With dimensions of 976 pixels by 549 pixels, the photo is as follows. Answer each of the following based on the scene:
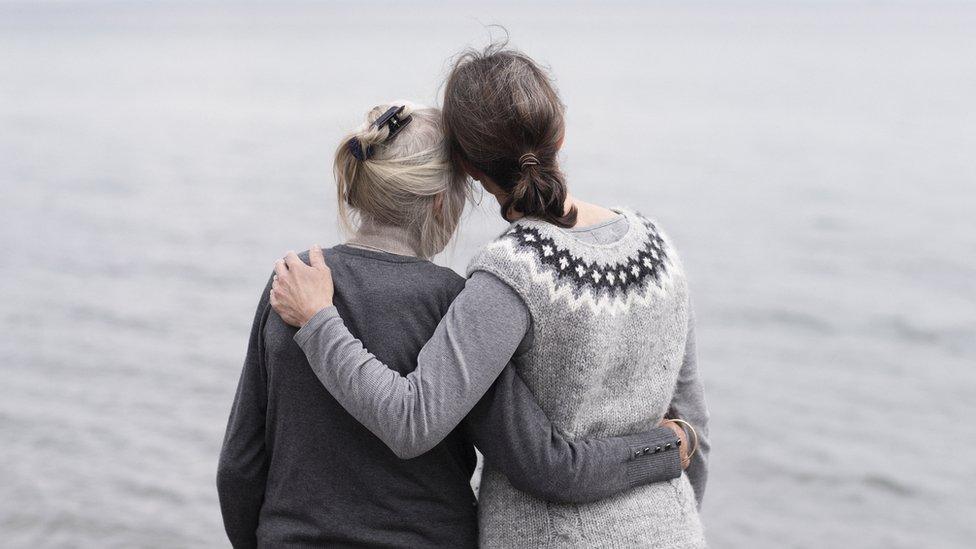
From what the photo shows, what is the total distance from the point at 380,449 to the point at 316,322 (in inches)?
9.6

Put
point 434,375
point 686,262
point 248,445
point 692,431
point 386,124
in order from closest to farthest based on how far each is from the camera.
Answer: point 434,375
point 386,124
point 248,445
point 692,431
point 686,262

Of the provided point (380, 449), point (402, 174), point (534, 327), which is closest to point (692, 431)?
point (534, 327)

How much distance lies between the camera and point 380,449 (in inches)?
72.4

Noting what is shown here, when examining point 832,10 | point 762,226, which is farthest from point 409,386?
A: point 832,10

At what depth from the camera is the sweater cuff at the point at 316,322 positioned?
174 cm

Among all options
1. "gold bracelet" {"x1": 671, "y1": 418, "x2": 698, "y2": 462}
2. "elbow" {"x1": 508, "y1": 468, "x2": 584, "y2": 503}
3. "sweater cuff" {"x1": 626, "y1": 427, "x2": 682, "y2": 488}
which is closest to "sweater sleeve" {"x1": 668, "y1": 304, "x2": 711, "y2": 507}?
"gold bracelet" {"x1": 671, "y1": 418, "x2": 698, "y2": 462}

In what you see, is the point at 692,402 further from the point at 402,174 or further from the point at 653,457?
the point at 402,174

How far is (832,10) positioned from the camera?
93.8 meters

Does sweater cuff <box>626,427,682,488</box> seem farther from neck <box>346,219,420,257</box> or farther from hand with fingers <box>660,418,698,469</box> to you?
neck <box>346,219,420,257</box>

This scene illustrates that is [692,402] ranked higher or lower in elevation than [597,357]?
lower

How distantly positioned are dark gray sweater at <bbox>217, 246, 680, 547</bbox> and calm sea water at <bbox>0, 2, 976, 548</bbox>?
0.37 m

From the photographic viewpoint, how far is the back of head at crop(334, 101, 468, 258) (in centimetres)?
181

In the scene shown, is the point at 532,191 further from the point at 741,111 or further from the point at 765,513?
the point at 741,111

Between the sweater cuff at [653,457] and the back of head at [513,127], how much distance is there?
0.38 meters
